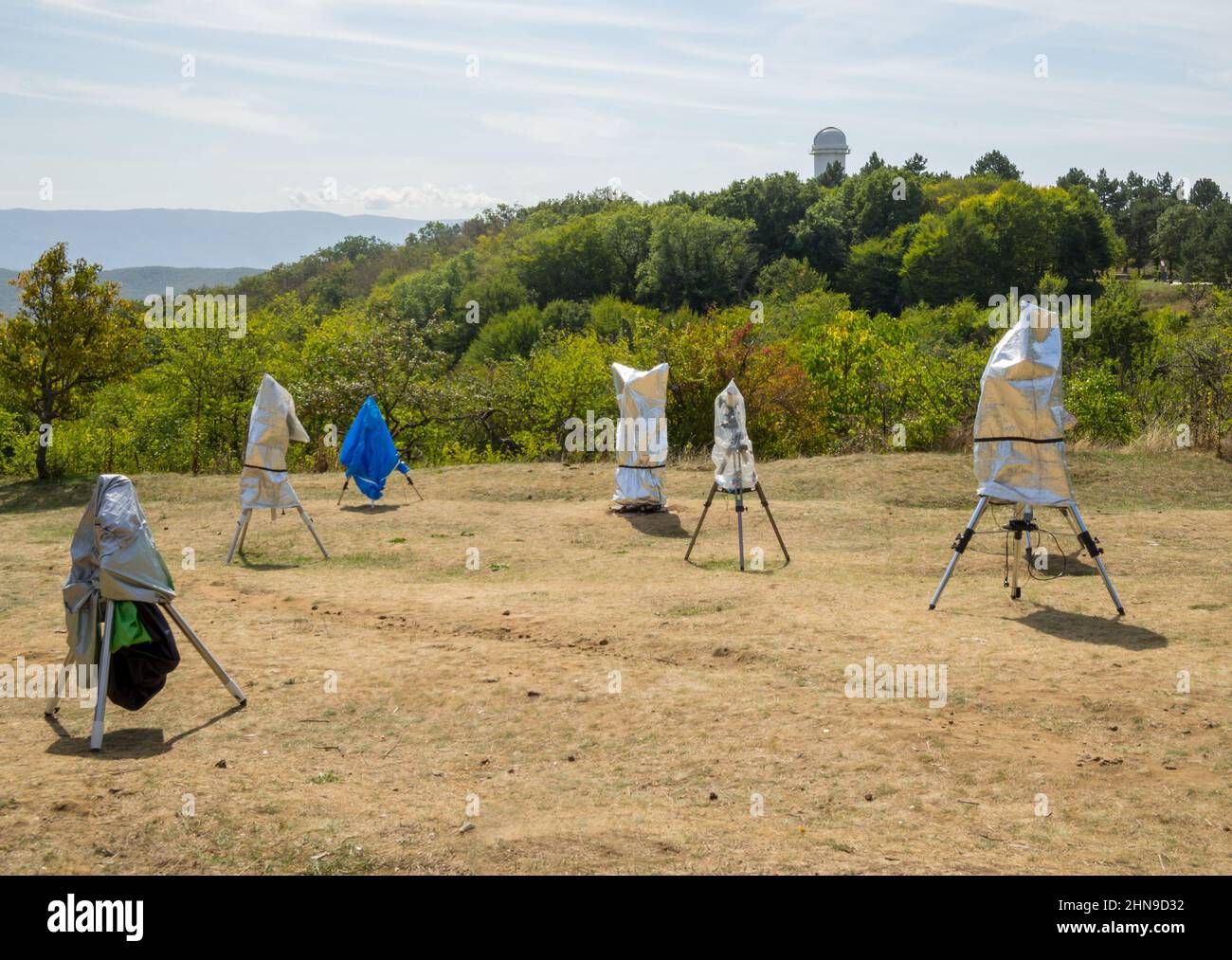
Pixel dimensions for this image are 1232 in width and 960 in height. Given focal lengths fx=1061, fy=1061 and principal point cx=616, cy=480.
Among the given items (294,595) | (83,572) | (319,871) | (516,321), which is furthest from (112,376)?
(516,321)

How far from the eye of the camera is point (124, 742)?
27.4 feet

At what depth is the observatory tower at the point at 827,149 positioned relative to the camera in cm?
12212

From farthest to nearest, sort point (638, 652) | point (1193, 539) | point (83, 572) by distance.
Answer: point (1193, 539) < point (638, 652) < point (83, 572)

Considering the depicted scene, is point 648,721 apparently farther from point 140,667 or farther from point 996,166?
point 996,166

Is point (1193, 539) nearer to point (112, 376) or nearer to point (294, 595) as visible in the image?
point (294, 595)

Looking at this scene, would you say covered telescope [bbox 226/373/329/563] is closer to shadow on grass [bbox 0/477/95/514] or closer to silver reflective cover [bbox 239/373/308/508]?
silver reflective cover [bbox 239/373/308/508]

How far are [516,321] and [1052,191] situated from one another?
52.5m

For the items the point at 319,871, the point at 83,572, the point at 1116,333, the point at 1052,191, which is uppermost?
the point at 1052,191

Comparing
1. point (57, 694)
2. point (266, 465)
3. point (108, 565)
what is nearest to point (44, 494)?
point (266, 465)

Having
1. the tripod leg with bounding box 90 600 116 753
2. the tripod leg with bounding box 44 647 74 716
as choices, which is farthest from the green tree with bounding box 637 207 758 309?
the tripod leg with bounding box 90 600 116 753

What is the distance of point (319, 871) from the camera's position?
5895mm

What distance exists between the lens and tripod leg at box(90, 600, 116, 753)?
316 inches

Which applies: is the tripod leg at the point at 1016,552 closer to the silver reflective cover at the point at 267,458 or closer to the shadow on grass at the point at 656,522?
the shadow on grass at the point at 656,522

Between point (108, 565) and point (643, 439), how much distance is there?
38.0 feet
